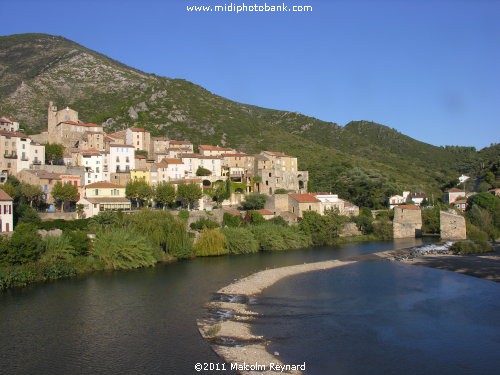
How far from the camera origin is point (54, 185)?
4484cm

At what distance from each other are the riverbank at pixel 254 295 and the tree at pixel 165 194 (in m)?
17.3

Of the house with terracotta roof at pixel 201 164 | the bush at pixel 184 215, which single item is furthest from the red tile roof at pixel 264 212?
the house with terracotta roof at pixel 201 164

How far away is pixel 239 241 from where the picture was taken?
42.2m

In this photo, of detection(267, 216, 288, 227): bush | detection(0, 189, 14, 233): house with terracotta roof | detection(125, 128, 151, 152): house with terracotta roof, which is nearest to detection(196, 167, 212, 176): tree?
detection(125, 128, 151, 152): house with terracotta roof

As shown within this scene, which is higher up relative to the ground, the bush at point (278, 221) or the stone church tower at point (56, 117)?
the stone church tower at point (56, 117)

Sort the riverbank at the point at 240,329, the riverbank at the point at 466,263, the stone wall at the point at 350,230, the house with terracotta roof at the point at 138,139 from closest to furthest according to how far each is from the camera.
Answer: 1. the riverbank at the point at 240,329
2. the riverbank at the point at 466,263
3. the stone wall at the point at 350,230
4. the house with terracotta roof at the point at 138,139

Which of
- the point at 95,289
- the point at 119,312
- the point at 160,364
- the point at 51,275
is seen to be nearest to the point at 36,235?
the point at 51,275

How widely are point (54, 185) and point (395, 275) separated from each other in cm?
3070

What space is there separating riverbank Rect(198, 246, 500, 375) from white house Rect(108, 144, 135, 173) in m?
28.2

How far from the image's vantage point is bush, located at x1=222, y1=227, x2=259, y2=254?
42188mm

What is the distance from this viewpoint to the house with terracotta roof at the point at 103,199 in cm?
4379

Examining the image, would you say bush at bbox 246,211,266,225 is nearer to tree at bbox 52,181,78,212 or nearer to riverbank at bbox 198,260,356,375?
tree at bbox 52,181,78,212

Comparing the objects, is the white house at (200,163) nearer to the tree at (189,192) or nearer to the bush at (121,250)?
the tree at (189,192)

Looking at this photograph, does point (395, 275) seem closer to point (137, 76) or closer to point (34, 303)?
point (34, 303)
